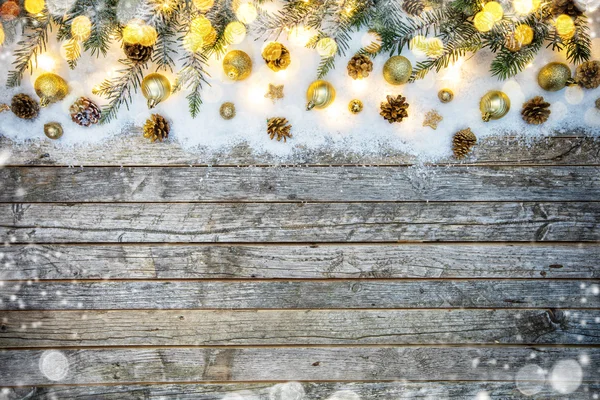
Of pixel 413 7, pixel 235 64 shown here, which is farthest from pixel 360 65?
pixel 235 64

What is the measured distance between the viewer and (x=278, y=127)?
51.4 inches

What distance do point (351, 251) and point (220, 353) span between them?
56cm

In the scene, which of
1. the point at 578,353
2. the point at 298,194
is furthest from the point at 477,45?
the point at 578,353

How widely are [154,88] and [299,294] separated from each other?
790 millimetres

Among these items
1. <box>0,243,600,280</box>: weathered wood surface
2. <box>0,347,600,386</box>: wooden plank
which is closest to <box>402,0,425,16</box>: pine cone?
<box>0,243,600,280</box>: weathered wood surface

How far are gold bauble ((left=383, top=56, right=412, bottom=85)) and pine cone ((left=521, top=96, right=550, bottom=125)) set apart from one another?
400mm

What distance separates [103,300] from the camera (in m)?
1.38

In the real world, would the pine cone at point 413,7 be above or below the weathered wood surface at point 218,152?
above

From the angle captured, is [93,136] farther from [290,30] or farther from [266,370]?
[266,370]

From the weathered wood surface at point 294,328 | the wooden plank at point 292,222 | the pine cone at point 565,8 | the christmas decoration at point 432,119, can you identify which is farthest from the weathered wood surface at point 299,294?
the pine cone at point 565,8

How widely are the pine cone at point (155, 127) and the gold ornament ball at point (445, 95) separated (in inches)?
34.5

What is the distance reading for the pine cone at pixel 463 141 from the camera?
4.29 ft

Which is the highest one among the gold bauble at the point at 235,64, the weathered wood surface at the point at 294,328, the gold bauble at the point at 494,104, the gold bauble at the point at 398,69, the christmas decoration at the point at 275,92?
the gold bauble at the point at 235,64

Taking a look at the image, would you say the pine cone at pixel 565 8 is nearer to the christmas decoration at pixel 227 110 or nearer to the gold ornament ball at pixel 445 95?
the gold ornament ball at pixel 445 95
